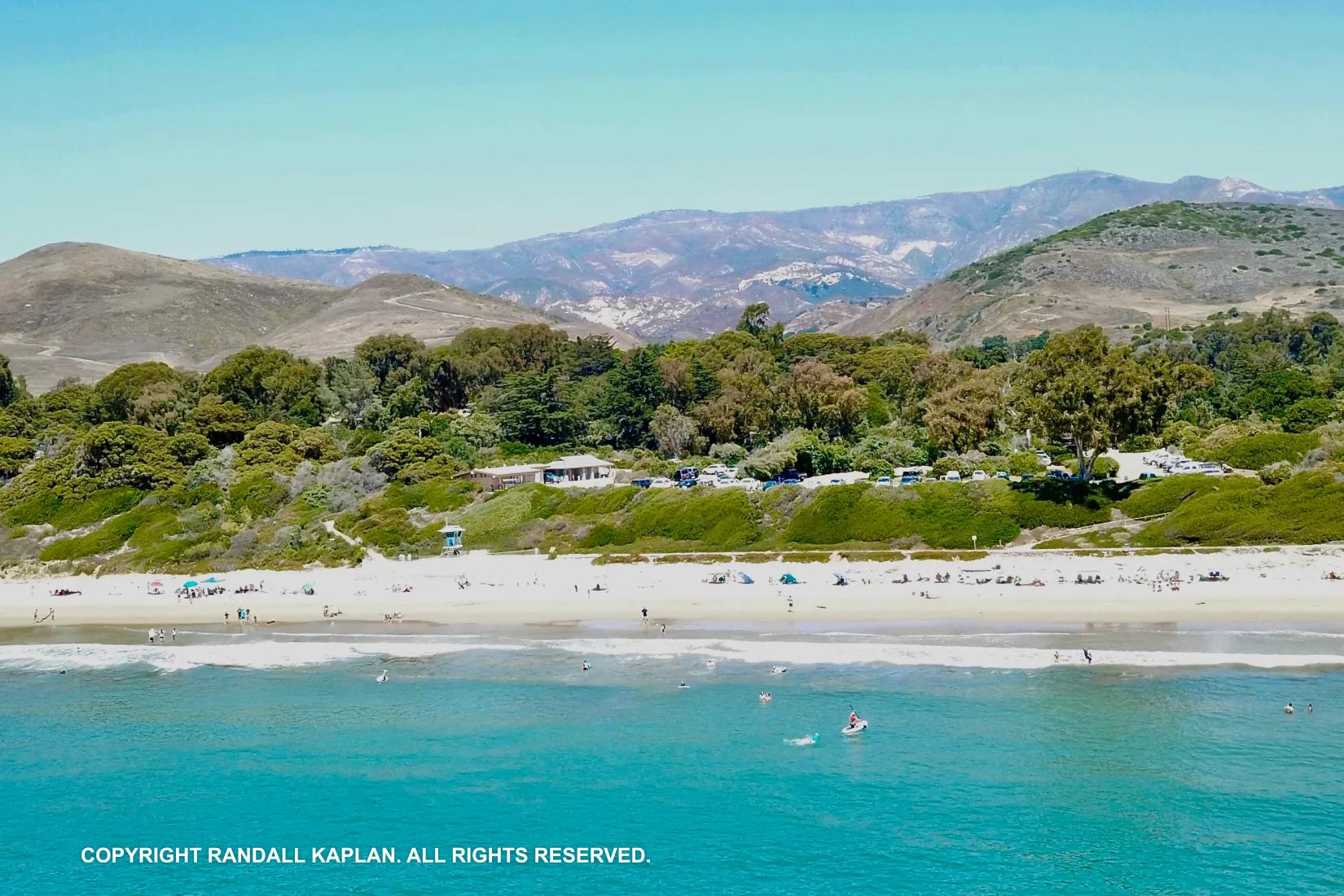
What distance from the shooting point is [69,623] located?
2026 inches

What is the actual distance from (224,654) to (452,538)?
1800cm

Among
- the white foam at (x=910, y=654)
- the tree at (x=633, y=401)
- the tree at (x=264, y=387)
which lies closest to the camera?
the white foam at (x=910, y=654)

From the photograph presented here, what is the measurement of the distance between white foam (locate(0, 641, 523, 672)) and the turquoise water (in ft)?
6.84

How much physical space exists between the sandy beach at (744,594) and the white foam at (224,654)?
165 inches

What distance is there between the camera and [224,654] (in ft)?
141

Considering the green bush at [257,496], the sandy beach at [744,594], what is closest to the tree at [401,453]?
the green bush at [257,496]

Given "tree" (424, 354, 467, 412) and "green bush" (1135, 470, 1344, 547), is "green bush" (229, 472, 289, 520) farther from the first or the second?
"green bush" (1135, 470, 1344, 547)

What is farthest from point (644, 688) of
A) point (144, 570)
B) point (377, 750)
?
point (144, 570)

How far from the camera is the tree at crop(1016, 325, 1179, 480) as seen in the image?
176 ft

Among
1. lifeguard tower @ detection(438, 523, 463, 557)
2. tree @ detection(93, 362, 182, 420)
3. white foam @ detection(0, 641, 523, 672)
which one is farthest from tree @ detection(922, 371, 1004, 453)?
tree @ detection(93, 362, 182, 420)

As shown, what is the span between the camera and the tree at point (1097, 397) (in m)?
53.7

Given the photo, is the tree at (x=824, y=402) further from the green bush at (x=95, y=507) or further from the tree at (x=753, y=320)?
the tree at (x=753, y=320)

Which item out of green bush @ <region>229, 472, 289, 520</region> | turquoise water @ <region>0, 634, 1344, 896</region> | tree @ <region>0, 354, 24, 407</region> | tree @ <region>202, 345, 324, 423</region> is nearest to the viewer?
turquoise water @ <region>0, 634, 1344, 896</region>

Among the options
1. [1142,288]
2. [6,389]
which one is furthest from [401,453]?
[1142,288]
